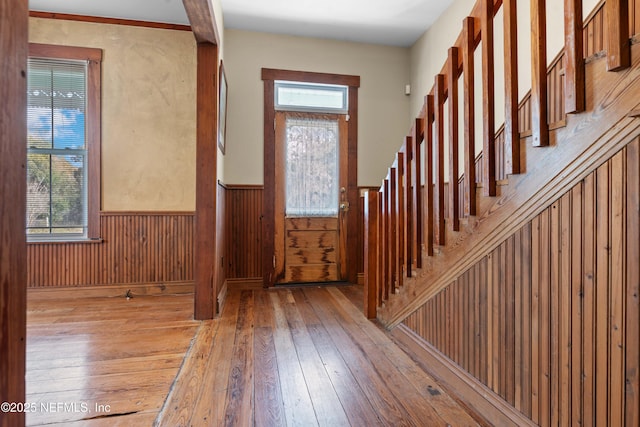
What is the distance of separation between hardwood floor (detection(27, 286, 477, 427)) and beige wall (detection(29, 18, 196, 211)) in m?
1.19

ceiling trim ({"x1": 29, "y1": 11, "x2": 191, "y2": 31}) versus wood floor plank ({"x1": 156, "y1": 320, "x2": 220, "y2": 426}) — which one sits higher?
ceiling trim ({"x1": 29, "y1": 11, "x2": 191, "y2": 31})

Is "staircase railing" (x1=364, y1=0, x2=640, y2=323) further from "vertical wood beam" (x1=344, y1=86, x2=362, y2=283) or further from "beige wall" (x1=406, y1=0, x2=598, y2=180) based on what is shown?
"vertical wood beam" (x1=344, y1=86, x2=362, y2=283)

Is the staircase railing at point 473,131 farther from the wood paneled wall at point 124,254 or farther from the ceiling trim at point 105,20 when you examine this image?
the ceiling trim at point 105,20

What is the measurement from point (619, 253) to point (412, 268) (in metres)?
1.14

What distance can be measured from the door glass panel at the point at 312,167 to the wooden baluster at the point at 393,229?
1458mm

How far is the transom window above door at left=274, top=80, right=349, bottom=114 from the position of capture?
354cm

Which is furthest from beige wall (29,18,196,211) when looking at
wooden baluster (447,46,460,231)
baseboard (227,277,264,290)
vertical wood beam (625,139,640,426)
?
vertical wood beam (625,139,640,426)

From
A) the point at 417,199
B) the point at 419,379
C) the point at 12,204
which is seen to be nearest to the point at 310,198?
the point at 417,199

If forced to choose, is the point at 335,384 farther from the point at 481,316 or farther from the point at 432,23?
the point at 432,23

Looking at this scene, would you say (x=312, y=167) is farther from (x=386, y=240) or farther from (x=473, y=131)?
(x=473, y=131)

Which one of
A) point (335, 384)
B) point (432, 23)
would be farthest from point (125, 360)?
point (432, 23)

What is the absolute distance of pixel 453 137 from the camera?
1.62 metres

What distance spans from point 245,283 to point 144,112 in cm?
202

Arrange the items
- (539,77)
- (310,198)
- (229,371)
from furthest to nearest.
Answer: (310,198) < (229,371) < (539,77)
